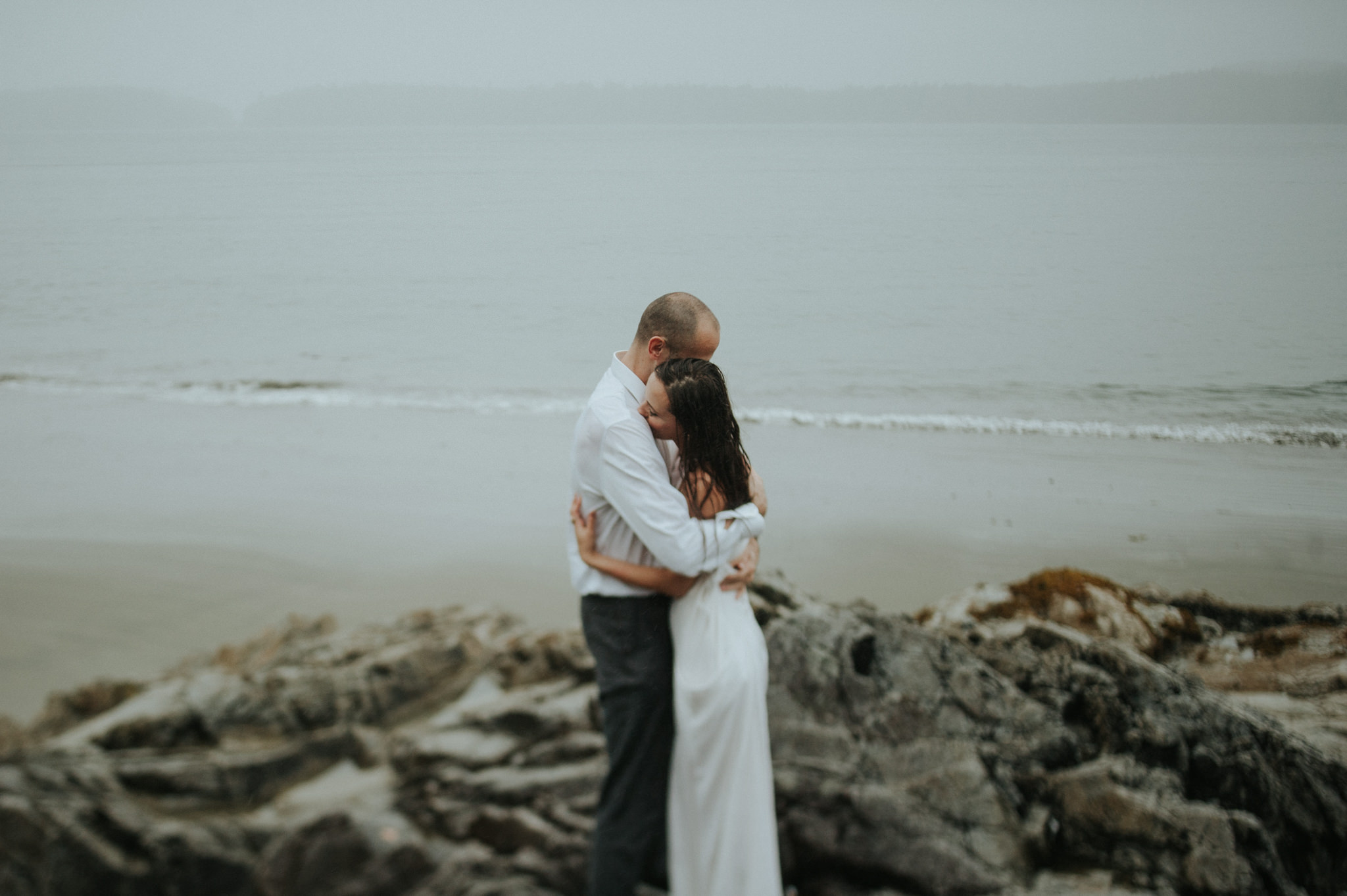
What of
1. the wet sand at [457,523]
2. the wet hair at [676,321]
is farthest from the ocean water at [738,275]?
the wet hair at [676,321]

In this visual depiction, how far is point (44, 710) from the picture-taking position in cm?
380

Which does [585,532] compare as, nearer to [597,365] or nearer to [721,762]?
[721,762]

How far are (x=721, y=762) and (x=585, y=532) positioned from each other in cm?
76

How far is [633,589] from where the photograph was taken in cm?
242

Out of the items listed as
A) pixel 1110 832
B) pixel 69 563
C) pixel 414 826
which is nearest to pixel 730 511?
pixel 414 826

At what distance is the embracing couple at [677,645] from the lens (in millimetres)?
2330

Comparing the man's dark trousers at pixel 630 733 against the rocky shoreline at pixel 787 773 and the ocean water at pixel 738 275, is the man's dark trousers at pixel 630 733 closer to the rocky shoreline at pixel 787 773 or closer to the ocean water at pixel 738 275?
the rocky shoreline at pixel 787 773

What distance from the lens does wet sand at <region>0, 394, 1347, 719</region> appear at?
5.45 m

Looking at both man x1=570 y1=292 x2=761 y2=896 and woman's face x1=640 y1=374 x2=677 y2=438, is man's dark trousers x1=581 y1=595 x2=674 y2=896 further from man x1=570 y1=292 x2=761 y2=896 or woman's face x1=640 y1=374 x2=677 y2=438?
woman's face x1=640 y1=374 x2=677 y2=438

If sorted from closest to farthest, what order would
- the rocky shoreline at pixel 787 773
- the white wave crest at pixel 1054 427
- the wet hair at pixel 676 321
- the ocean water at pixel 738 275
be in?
the wet hair at pixel 676 321, the rocky shoreline at pixel 787 773, the white wave crest at pixel 1054 427, the ocean water at pixel 738 275

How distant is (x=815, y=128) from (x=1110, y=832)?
4398cm

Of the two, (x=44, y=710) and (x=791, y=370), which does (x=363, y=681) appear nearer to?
(x=44, y=710)

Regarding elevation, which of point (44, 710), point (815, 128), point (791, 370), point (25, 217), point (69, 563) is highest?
point (815, 128)

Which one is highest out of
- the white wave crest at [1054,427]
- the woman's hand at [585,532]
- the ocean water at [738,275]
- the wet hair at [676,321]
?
the ocean water at [738,275]
